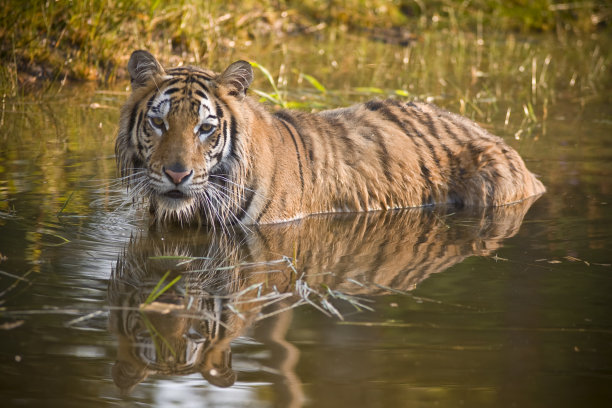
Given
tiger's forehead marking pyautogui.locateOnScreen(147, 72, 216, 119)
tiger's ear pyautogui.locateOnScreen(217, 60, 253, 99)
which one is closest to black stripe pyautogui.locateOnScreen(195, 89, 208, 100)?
tiger's forehead marking pyautogui.locateOnScreen(147, 72, 216, 119)

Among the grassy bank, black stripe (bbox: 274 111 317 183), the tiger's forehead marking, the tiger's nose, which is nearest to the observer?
the tiger's nose

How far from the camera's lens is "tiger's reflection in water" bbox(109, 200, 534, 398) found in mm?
3346

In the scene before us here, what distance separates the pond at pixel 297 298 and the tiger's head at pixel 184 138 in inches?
8.8

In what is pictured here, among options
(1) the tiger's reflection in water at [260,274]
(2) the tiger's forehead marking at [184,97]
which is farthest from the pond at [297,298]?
(2) the tiger's forehead marking at [184,97]

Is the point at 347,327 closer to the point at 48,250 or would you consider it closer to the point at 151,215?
the point at 48,250

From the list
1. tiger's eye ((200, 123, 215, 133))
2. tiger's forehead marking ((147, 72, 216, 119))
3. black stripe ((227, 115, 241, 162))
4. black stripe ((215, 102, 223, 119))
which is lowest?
black stripe ((227, 115, 241, 162))

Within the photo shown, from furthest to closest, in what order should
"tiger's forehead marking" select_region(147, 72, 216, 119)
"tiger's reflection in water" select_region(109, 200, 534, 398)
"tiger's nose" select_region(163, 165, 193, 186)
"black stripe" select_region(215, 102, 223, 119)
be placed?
1. "black stripe" select_region(215, 102, 223, 119)
2. "tiger's forehead marking" select_region(147, 72, 216, 119)
3. "tiger's nose" select_region(163, 165, 193, 186)
4. "tiger's reflection in water" select_region(109, 200, 534, 398)

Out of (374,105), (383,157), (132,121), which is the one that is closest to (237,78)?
(132,121)

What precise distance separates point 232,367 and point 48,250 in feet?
5.69

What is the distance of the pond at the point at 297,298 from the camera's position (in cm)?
311

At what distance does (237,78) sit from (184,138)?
22.0 inches

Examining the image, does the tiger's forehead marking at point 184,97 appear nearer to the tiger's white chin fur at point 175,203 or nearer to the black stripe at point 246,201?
the tiger's white chin fur at point 175,203

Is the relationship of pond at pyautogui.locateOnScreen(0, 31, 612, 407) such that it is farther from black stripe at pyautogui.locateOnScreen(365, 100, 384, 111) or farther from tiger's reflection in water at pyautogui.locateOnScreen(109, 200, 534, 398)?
black stripe at pyautogui.locateOnScreen(365, 100, 384, 111)

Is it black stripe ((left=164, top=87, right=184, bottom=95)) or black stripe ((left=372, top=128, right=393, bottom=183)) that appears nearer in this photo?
black stripe ((left=164, top=87, right=184, bottom=95))
